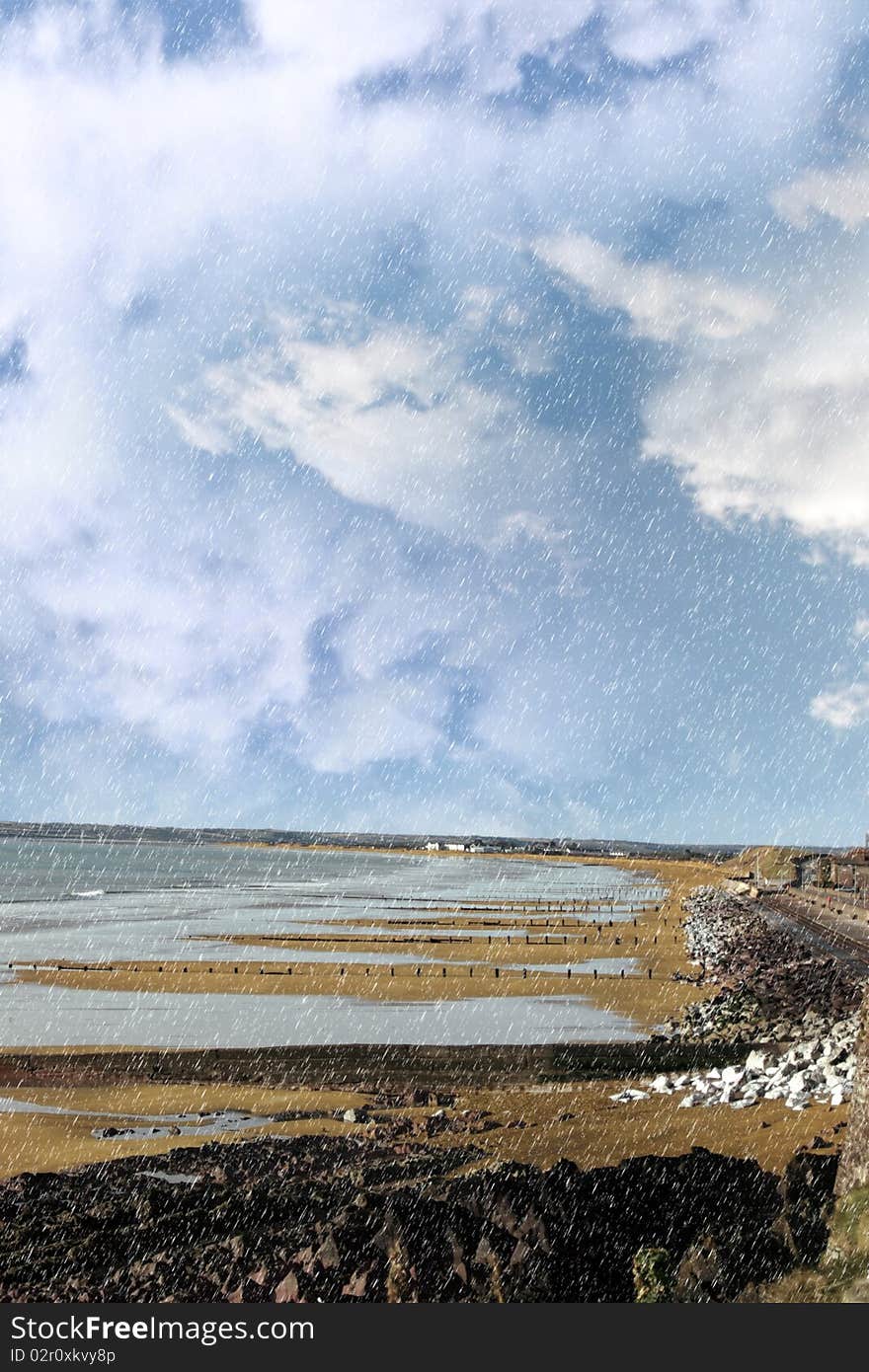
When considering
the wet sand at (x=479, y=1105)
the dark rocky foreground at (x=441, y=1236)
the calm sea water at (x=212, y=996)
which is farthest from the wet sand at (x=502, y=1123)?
the calm sea water at (x=212, y=996)

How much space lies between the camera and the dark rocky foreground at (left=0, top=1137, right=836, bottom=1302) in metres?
9.22

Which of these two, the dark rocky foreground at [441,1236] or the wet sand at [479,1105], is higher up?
the dark rocky foreground at [441,1236]

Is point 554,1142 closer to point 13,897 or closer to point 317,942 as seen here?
point 317,942

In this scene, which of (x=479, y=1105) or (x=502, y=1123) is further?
(x=479, y=1105)

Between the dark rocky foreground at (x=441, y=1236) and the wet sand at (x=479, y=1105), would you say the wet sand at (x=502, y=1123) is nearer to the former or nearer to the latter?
the wet sand at (x=479, y=1105)

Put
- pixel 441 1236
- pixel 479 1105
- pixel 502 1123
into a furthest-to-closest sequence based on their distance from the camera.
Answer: pixel 479 1105 < pixel 502 1123 < pixel 441 1236

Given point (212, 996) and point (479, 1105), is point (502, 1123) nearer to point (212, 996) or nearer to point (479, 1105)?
point (479, 1105)

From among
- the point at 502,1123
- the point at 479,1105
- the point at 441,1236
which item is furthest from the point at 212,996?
the point at 441,1236

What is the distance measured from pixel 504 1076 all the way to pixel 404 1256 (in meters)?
12.9

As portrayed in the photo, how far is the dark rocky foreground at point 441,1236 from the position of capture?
9.22 m

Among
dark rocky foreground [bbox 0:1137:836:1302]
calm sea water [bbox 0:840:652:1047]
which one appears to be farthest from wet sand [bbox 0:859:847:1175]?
dark rocky foreground [bbox 0:1137:836:1302]

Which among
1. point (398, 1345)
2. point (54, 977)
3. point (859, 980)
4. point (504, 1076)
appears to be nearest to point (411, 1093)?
point (504, 1076)

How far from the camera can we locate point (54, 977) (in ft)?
131

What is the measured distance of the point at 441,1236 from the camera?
32.0ft
